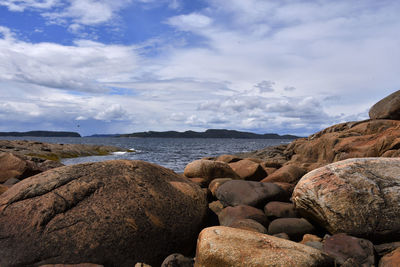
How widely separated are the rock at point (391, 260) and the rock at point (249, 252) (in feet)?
2.70

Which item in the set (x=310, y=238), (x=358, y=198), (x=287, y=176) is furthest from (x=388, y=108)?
(x=310, y=238)

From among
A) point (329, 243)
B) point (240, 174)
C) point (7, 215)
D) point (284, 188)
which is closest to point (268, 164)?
point (240, 174)

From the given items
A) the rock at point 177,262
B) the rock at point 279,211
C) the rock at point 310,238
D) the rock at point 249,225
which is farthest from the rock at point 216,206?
the rock at point 177,262

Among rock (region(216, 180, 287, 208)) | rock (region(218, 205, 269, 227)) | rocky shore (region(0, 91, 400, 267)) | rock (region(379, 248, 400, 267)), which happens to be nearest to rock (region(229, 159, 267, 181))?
rock (region(216, 180, 287, 208))

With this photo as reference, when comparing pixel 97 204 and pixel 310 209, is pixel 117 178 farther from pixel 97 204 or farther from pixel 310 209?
pixel 310 209

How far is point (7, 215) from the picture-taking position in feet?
15.9

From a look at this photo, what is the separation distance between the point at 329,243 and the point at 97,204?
3.71 m

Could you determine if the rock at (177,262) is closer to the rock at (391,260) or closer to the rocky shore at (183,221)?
the rocky shore at (183,221)

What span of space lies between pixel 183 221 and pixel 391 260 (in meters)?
3.16

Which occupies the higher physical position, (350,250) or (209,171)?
(209,171)

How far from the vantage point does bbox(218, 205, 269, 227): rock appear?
6355 mm

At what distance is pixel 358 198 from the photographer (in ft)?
18.0

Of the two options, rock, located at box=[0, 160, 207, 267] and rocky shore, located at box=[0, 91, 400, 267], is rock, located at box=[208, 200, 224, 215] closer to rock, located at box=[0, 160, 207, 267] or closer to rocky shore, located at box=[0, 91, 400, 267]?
rocky shore, located at box=[0, 91, 400, 267]

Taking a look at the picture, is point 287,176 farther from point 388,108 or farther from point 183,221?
point 388,108
